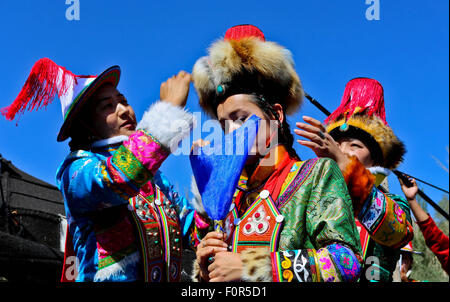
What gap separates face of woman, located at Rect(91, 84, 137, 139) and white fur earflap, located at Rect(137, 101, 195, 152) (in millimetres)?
425

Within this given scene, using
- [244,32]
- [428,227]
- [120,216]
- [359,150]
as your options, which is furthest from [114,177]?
[428,227]

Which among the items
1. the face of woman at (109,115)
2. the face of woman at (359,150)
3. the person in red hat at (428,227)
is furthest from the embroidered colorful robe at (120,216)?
the person in red hat at (428,227)

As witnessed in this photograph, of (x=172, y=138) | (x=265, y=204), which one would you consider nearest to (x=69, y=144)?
(x=172, y=138)

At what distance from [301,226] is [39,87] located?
5.75 feet

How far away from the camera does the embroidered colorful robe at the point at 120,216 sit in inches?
96.9

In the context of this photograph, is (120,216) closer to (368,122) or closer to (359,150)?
(359,150)

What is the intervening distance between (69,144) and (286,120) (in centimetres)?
123

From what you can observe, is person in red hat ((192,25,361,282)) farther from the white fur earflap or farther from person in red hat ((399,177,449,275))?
person in red hat ((399,177,449,275))

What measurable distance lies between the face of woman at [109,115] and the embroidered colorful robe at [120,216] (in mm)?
106

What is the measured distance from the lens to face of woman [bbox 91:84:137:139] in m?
3.00

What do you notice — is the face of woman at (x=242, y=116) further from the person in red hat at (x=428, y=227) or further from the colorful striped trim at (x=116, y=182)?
the person in red hat at (x=428, y=227)
